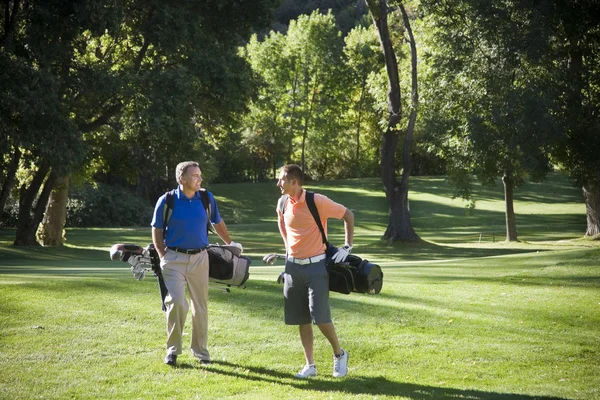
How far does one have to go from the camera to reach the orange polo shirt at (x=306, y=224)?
330 inches

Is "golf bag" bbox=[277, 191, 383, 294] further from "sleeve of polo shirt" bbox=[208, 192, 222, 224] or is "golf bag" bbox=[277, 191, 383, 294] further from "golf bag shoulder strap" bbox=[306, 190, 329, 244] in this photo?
"sleeve of polo shirt" bbox=[208, 192, 222, 224]

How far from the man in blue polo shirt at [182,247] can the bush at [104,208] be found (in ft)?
145

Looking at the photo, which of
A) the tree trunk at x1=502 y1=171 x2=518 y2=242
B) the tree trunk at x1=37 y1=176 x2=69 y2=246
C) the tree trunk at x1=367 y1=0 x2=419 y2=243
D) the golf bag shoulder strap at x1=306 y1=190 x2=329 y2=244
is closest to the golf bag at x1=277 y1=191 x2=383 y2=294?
the golf bag shoulder strap at x1=306 y1=190 x2=329 y2=244

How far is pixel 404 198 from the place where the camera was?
36.3 meters

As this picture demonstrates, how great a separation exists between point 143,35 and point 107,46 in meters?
3.60

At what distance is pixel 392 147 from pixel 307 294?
28416 millimetres

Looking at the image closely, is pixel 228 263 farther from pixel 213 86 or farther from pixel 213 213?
pixel 213 86

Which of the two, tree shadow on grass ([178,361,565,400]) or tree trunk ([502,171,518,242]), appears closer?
tree shadow on grass ([178,361,565,400])

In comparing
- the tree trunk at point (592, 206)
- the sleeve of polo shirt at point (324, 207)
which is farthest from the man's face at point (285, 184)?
the tree trunk at point (592, 206)

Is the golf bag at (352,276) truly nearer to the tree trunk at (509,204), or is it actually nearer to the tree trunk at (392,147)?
the tree trunk at (392,147)

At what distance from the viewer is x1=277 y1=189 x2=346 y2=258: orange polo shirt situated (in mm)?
8383

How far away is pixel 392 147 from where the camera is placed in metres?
36.5

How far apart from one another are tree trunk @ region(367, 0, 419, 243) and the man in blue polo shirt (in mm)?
26765

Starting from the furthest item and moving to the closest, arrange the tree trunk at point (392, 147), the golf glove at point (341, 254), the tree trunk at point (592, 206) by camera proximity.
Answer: the tree trunk at point (392, 147) → the tree trunk at point (592, 206) → the golf glove at point (341, 254)
